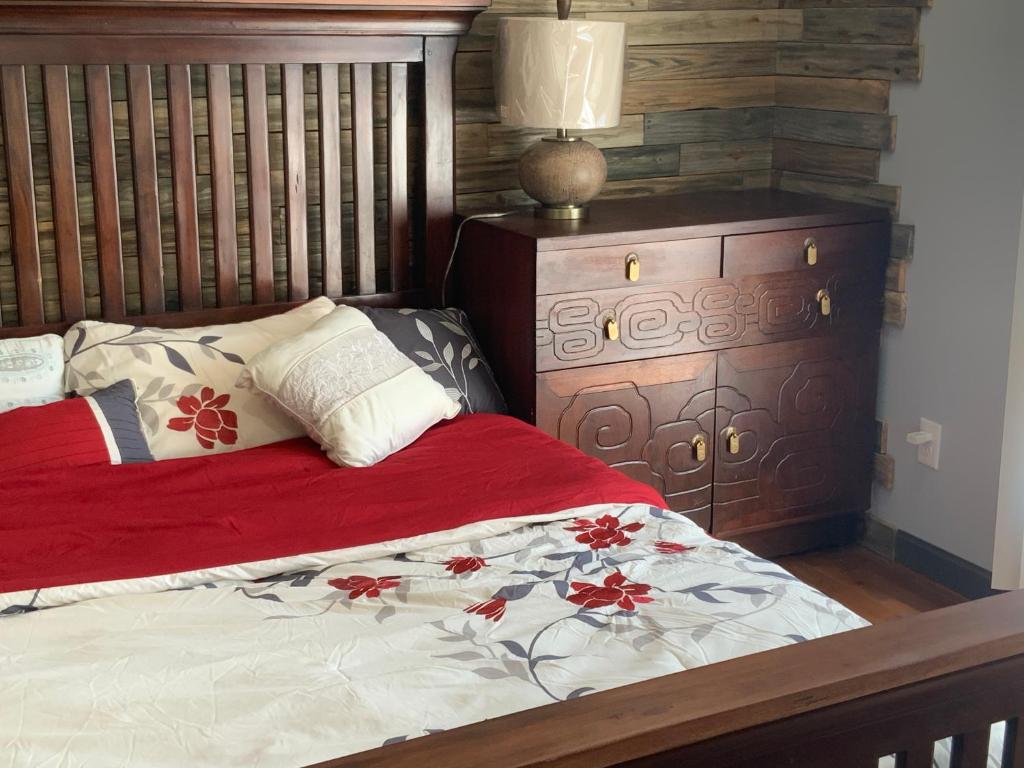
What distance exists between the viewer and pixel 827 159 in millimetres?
3348

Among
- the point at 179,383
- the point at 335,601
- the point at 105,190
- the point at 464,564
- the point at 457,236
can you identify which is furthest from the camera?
the point at 457,236

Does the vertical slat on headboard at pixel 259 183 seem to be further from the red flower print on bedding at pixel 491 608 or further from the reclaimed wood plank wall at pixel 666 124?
the red flower print on bedding at pixel 491 608

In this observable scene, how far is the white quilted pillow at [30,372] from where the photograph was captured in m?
2.47

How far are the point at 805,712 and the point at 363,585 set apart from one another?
92 centimetres

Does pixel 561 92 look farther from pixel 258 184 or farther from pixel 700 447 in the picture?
pixel 700 447

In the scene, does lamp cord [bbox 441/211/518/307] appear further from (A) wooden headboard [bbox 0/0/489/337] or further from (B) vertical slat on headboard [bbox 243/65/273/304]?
(B) vertical slat on headboard [bbox 243/65/273/304]

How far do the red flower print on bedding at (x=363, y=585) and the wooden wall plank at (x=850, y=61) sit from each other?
6.35 ft

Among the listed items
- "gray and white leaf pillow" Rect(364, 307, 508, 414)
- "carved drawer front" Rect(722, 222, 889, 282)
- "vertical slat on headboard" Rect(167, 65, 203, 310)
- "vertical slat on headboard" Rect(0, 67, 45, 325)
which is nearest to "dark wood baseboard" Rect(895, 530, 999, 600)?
"carved drawer front" Rect(722, 222, 889, 282)

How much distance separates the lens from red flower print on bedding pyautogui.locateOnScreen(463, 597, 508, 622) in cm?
181

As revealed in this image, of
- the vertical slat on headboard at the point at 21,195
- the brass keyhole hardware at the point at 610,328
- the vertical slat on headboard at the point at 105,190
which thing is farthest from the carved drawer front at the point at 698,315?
the vertical slat on headboard at the point at 21,195

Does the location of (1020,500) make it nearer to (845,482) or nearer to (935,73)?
(845,482)

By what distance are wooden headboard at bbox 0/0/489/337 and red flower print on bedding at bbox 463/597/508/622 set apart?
1.25 meters

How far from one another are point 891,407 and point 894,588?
48 centimetres

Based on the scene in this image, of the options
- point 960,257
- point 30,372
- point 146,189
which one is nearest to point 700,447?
point 960,257
